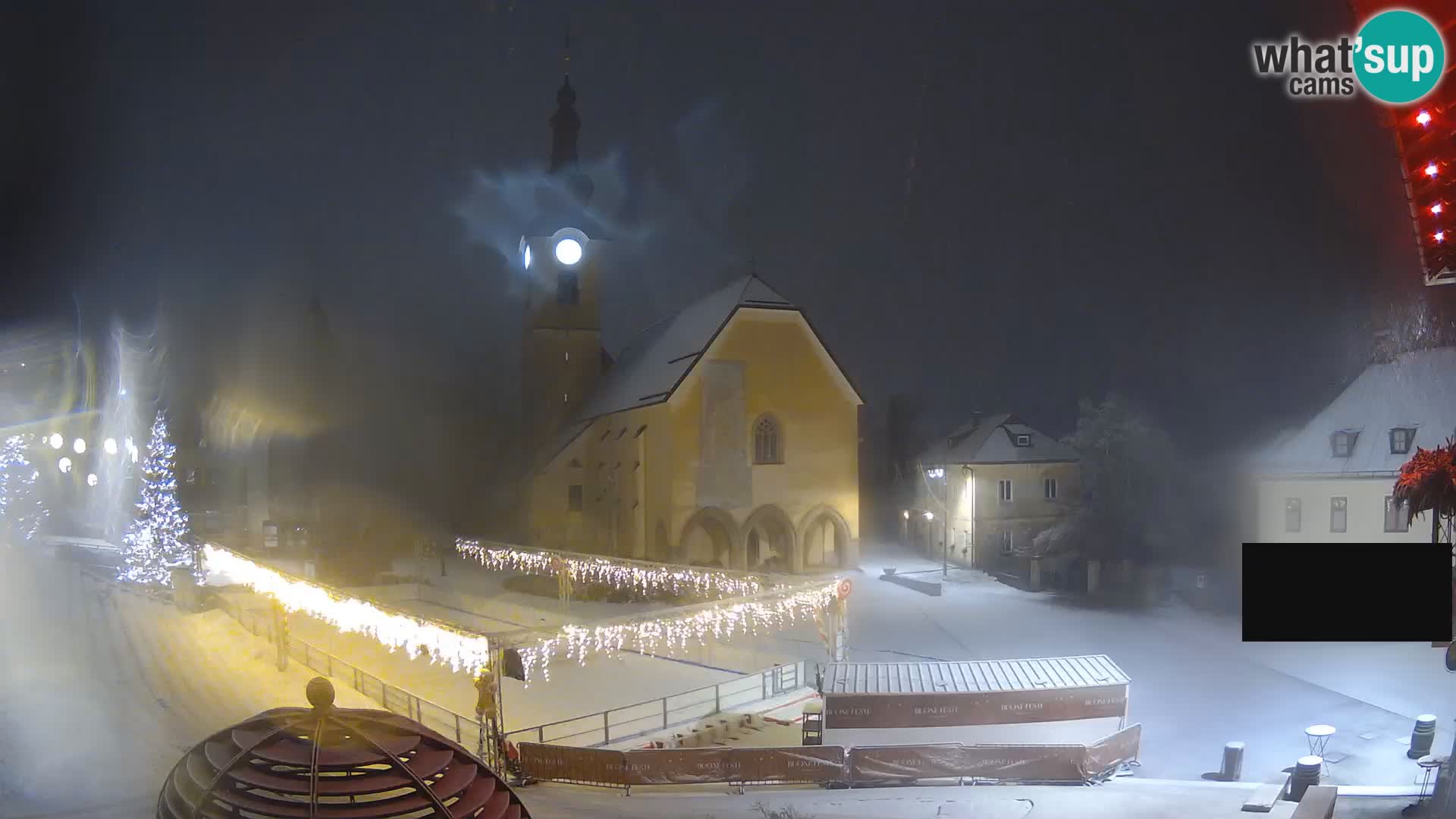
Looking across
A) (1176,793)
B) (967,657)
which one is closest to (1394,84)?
(1176,793)

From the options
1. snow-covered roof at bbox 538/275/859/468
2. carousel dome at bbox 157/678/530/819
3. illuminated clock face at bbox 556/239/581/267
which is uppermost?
illuminated clock face at bbox 556/239/581/267

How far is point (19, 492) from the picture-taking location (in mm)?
17406

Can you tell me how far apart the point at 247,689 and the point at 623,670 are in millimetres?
4909

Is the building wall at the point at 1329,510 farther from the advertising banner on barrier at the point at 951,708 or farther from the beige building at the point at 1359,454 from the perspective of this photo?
the advertising banner on barrier at the point at 951,708

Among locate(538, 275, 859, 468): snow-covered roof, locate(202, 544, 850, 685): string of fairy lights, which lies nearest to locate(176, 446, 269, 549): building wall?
locate(202, 544, 850, 685): string of fairy lights

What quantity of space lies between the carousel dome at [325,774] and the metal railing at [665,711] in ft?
19.5

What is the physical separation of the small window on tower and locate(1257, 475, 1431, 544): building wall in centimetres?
1956

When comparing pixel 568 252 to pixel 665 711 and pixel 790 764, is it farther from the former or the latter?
pixel 790 764

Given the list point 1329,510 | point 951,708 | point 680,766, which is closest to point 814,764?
point 680,766

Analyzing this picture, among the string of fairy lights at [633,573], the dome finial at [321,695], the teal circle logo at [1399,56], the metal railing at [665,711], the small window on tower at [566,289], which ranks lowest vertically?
the metal railing at [665,711]

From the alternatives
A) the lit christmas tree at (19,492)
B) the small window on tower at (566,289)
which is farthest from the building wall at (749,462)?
the lit christmas tree at (19,492)

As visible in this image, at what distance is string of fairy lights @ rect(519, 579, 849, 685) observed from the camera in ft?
31.2

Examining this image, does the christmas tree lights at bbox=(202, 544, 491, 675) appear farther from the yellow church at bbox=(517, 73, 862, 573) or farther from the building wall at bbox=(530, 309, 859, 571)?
the yellow church at bbox=(517, 73, 862, 573)

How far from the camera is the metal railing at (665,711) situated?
924cm
